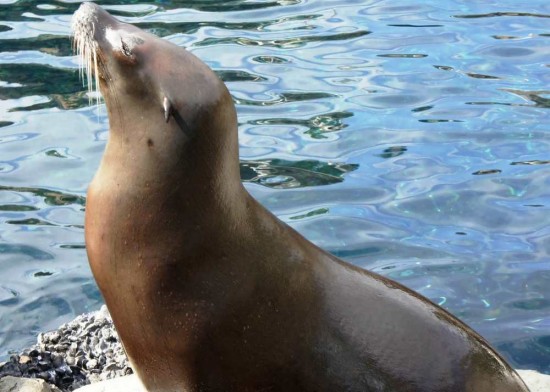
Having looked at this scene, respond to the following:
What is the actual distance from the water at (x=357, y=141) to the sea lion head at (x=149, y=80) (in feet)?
9.47

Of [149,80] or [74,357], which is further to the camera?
[74,357]

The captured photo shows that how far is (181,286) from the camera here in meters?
4.28

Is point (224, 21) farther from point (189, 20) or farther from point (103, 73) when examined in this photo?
point (103, 73)

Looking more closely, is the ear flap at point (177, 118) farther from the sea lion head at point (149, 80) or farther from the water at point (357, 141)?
the water at point (357, 141)

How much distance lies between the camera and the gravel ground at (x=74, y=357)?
19.9ft

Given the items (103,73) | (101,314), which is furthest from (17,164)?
(103,73)

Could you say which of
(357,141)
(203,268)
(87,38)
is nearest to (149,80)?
(87,38)

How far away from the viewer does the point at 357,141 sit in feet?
31.1

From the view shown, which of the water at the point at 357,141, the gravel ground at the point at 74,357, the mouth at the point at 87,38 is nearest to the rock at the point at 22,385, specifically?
the gravel ground at the point at 74,357

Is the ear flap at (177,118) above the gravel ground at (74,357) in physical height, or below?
above

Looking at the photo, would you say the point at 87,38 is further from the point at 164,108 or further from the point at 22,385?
the point at 22,385

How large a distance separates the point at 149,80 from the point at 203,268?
0.81 metres

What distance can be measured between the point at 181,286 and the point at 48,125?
5888 millimetres

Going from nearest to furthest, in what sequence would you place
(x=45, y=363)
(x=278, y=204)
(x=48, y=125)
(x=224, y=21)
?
(x=45, y=363), (x=278, y=204), (x=48, y=125), (x=224, y=21)
